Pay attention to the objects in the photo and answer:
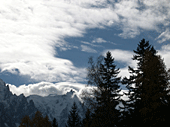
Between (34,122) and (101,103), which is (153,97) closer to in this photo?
(101,103)

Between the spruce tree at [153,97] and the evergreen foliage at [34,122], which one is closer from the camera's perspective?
the spruce tree at [153,97]

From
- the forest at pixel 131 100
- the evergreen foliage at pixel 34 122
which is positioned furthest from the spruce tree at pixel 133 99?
the evergreen foliage at pixel 34 122

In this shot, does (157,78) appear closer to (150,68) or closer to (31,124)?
(150,68)

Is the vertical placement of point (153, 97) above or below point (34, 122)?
above

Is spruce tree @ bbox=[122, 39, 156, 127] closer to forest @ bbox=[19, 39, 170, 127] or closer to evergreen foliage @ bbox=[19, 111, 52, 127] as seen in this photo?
forest @ bbox=[19, 39, 170, 127]

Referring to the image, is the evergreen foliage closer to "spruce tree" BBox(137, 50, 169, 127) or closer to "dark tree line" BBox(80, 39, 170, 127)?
"dark tree line" BBox(80, 39, 170, 127)

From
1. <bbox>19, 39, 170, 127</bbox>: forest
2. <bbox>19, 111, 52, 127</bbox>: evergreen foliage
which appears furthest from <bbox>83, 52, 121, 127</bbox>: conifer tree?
<bbox>19, 111, 52, 127</bbox>: evergreen foliage

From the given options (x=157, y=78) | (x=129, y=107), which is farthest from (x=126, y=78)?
(x=157, y=78)

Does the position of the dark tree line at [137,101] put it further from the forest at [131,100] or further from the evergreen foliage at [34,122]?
the evergreen foliage at [34,122]

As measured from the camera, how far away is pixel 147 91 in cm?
1716

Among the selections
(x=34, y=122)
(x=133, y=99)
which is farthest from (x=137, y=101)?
(x=34, y=122)

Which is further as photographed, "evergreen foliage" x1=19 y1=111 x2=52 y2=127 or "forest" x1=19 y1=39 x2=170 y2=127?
"evergreen foliage" x1=19 y1=111 x2=52 y2=127

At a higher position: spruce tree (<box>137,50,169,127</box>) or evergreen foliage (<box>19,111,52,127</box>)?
spruce tree (<box>137,50,169,127</box>)

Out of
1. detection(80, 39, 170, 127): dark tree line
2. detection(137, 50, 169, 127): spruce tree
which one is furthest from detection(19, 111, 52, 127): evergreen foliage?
detection(137, 50, 169, 127): spruce tree
